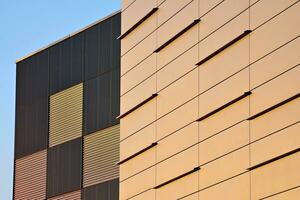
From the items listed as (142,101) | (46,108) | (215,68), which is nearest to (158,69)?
(142,101)

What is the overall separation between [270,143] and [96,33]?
58.4 feet

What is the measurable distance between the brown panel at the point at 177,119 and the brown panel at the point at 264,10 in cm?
458

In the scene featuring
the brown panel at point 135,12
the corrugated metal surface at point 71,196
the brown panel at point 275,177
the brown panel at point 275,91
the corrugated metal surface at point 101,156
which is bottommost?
the brown panel at point 275,177

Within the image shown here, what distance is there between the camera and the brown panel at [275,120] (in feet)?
106

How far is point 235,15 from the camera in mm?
36219

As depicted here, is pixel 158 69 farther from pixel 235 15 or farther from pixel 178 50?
pixel 235 15

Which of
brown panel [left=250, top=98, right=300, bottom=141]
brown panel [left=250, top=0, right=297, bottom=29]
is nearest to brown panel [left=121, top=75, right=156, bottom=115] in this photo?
brown panel [left=250, top=0, right=297, bottom=29]

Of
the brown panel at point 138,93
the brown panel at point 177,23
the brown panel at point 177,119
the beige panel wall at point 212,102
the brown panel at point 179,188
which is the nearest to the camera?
the beige panel wall at point 212,102

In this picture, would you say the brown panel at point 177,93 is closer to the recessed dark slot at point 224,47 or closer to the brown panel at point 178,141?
the recessed dark slot at point 224,47

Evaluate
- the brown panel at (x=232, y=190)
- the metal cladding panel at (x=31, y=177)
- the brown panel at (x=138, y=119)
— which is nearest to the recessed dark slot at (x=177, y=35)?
the brown panel at (x=138, y=119)

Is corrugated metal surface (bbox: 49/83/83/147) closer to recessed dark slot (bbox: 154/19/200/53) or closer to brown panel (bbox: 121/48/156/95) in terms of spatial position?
brown panel (bbox: 121/48/156/95)

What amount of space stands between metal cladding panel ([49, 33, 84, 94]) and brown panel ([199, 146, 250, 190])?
14235 millimetres

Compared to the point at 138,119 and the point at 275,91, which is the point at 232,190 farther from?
the point at 138,119

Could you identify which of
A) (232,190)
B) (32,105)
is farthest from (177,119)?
(32,105)
